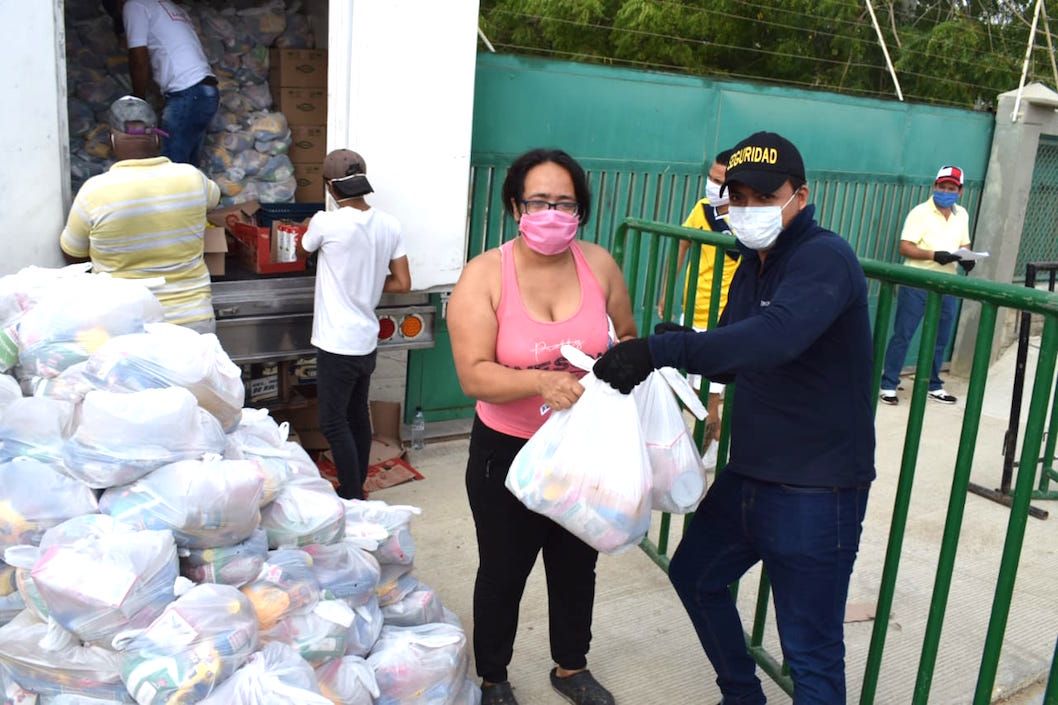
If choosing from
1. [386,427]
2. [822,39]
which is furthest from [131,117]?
[822,39]

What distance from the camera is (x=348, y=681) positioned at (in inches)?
99.9

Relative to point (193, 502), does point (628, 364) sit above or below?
above

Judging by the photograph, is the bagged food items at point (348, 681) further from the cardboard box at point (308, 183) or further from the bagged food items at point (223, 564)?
the cardboard box at point (308, 183)

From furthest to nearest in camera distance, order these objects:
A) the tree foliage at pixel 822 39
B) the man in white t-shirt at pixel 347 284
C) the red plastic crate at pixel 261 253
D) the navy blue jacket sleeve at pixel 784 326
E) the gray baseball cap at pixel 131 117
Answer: the tree foliage at pixel 822 39 < the red plastic crate at pixel 261 253 < the man in white t-shirt at pixel 347 284 < the gray baseball cap at pixel 131 117 < the navy blue jacket sleeve at pixel 784 326

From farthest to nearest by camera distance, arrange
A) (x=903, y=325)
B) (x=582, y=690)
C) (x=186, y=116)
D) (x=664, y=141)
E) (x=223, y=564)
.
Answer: (x=903, y=325) < (x=664, y=141) < (x=186, y=116) < (x=582, y=690) < (x=223, y=564)

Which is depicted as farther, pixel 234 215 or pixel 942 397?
pixel 942 397

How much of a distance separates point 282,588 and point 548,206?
1.26m

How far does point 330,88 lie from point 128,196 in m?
1.06

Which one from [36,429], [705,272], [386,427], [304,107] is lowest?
[386,427]

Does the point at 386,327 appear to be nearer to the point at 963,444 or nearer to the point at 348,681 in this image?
the point at 348,681

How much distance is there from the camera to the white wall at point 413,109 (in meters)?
4.18

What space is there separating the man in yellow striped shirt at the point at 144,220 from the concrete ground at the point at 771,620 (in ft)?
4.86

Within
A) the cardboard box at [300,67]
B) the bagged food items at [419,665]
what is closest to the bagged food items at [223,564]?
the bagged food items at [419,665]

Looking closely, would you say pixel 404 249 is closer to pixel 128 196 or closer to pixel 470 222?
pixel 470 222
